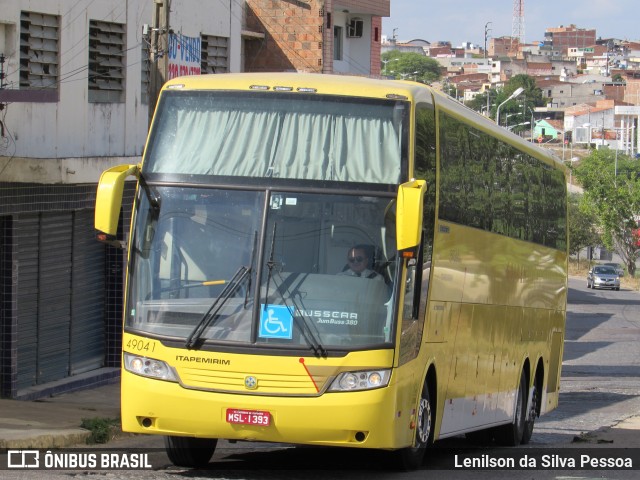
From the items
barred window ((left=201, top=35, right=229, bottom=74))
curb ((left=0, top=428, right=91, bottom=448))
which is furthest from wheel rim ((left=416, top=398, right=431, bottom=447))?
barred window ((left=201, top=35, right=229, bottom=74))

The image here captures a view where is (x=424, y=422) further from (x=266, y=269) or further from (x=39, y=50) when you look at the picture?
(x=39, y=50)

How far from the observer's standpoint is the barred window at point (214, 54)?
23.8 metres

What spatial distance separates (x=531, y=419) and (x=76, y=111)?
801 cm

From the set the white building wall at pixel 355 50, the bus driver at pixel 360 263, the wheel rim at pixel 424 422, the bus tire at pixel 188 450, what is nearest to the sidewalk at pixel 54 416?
the bus tire at pixel 188 450

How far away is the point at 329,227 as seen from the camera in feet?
32.9

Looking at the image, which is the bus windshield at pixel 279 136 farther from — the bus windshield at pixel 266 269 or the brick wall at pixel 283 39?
the brick wall at pixel 283 39

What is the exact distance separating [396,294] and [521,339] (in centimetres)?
631

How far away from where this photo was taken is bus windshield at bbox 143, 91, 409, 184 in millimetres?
10180

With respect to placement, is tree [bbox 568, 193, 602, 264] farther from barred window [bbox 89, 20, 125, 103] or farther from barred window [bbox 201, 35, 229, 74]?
barred window [bbox 89, 20, 125, 103]

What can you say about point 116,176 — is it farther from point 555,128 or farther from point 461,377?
point 555,128

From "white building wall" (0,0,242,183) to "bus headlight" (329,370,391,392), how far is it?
7176mm

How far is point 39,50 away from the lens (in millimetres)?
17797

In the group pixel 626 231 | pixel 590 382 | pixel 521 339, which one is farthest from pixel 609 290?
pixel 521 339

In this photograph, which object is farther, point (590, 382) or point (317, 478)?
point (590, 382)
